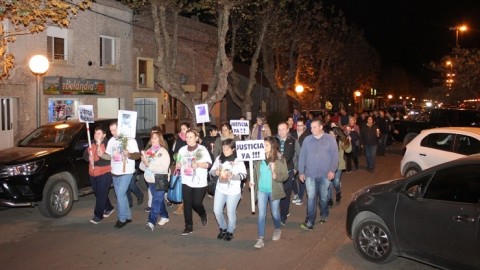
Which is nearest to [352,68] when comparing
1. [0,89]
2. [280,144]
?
[0,89]

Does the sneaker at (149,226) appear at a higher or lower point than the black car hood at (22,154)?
lower

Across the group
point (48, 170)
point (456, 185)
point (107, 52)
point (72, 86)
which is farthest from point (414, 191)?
point (107, 52)

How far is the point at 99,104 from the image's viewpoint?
63.2ft

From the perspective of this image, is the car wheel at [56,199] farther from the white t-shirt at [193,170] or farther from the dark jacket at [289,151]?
the dark jacket at [289,151]

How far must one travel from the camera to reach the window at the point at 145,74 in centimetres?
2164

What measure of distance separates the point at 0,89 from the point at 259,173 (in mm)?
11090

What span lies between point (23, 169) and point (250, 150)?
4475 millimetres

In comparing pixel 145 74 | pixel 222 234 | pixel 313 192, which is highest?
pixel 145 74

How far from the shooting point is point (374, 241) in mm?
6523

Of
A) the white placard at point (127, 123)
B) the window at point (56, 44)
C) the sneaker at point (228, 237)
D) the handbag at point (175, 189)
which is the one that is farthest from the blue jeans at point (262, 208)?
the window at point (56, 44)

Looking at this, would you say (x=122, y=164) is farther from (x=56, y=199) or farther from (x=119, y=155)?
(x=56, y=199)

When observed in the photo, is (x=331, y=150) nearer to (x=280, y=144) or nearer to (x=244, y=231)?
(x=280, y=144)

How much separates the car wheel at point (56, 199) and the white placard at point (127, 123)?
199 cm

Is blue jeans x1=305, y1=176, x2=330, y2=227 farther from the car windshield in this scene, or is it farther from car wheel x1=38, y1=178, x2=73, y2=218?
the car windshield
